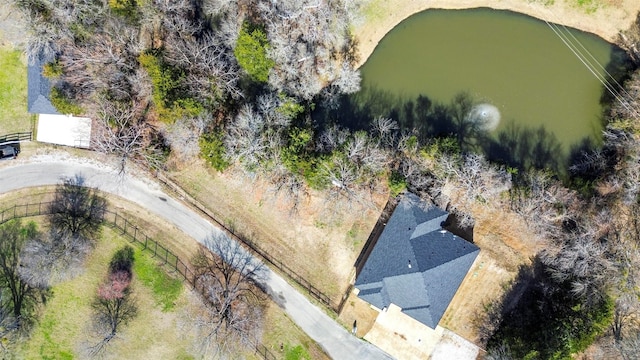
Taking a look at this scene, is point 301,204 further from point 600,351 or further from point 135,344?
point 600,351

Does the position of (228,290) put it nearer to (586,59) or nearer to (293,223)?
(293,223)

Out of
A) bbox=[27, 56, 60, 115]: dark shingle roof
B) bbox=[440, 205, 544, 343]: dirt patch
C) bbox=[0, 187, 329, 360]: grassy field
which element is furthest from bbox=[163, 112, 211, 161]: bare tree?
bbox=[440, 205, 544, 343]: dirt patch

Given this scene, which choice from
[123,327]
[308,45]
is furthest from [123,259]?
[308,45]

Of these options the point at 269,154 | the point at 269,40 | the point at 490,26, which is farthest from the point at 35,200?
the point at 490,26

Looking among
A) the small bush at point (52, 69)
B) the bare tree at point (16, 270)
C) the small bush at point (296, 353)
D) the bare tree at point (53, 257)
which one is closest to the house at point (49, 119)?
the small bush at point (52, 69)

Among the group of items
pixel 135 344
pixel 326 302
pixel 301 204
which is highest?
pixel 301 204

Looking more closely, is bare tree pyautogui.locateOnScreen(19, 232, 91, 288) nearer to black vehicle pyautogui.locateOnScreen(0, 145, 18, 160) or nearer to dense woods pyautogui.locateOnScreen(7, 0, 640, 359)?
black vehicle pyautogui.locateOnScreen(0, 145, 18, 160)
